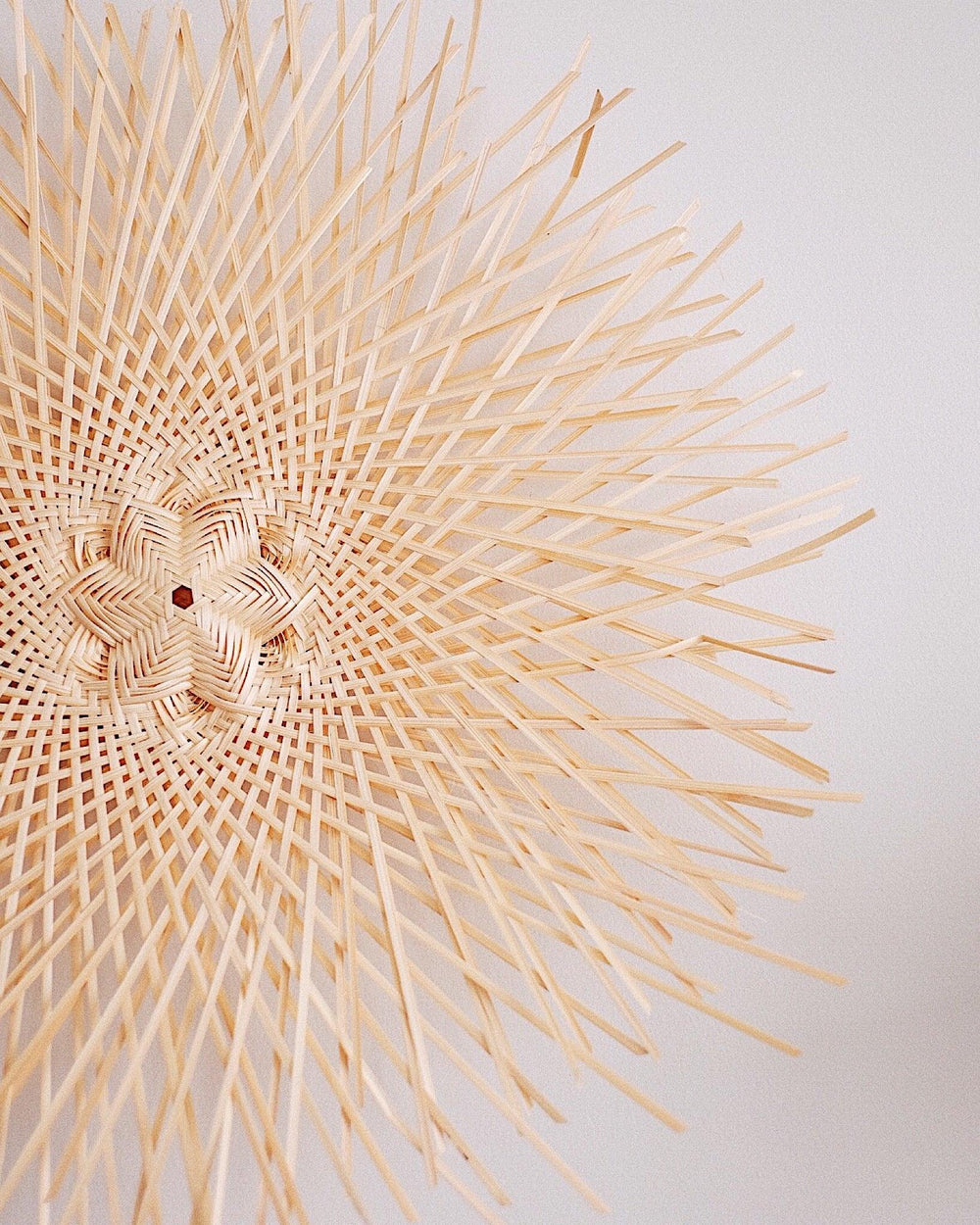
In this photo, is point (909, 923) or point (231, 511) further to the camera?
point (909, 923)

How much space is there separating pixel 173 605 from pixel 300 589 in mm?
79

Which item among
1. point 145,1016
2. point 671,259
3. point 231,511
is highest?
point 671,259

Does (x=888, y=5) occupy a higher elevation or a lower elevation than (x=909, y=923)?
higher

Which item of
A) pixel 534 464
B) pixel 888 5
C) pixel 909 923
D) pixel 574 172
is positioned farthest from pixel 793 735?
pixel 888 5

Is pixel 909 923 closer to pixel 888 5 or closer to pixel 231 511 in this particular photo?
pixel 231 511

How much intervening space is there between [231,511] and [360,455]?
9 centimetres

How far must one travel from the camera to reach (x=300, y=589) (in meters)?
0.64

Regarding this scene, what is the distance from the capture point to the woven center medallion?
2.05 feet

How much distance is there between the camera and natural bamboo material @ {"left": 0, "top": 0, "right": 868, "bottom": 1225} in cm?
60

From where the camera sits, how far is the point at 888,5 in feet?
2.39

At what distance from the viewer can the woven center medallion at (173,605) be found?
0.63 meters

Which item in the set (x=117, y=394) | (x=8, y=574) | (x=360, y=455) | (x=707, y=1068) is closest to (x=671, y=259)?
(x=360, y=455)

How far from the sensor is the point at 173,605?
639 millimetres

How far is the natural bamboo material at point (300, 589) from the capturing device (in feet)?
1.97
